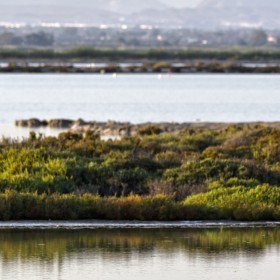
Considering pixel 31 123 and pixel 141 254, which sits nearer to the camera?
pixel 141 254

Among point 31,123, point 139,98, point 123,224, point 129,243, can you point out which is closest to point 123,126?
point 31,123

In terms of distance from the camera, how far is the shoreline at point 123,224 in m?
17.5

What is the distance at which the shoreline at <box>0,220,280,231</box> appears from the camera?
17.5 metres

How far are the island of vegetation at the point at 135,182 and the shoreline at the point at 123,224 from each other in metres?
0.22

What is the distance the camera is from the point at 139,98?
71938 mm

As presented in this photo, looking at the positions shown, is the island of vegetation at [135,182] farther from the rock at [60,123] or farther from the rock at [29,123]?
the rock at [29,123]

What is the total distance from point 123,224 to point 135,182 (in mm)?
2909

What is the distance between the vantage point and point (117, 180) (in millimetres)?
20516

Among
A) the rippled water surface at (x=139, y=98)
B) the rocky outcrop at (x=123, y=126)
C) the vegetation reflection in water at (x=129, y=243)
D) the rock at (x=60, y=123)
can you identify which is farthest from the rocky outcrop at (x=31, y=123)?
the vegetation reflection in water at (x=129, y=243)

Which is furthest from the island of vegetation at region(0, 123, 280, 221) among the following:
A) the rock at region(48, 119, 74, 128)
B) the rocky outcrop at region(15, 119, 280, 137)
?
the rock at region(48, 119, 74, 128)

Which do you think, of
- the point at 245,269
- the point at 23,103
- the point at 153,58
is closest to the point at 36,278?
the point at 245,269

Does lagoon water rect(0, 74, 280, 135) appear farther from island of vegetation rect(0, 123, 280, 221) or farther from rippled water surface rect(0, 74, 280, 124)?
island of vegetation rect(0, 123, 280, 221)

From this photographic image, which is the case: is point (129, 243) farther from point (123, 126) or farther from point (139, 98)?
point (139, 98)

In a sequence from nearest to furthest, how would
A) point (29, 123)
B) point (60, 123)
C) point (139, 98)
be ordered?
point (29, 123), point (60, 123), point (139, 98)
